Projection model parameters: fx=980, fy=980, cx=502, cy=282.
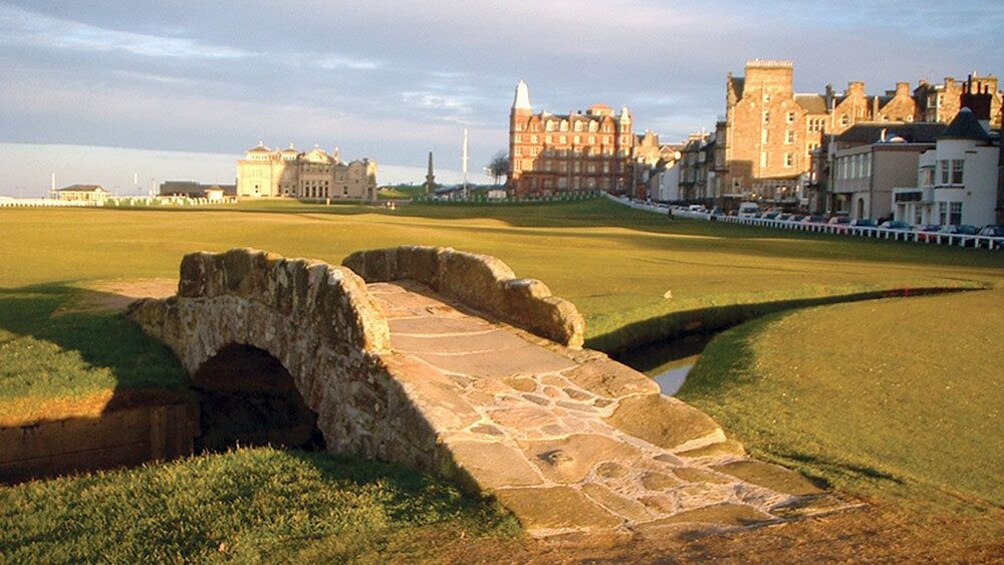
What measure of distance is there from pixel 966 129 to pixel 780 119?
157 ft

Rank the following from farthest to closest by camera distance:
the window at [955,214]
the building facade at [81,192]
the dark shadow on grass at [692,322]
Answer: the building facade at [81,192] → the window at [955,214] → the dark shadow on grass at [692,322]

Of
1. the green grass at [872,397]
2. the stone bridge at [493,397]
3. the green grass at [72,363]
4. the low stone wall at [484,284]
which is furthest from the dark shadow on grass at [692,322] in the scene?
the green grass at [72,363]

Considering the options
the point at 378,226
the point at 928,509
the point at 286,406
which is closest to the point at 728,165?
the point at 378,226

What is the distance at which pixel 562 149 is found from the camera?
184 metres

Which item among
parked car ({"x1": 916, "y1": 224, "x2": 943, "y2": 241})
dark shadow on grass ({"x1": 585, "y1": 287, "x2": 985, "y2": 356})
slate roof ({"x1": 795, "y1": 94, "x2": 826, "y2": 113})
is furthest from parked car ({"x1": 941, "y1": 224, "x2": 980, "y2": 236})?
slate roof ({"x1": 795, "y1": 94, "x2": 826, "y2": 113})

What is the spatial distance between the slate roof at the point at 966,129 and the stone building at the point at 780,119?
4442 centimetres

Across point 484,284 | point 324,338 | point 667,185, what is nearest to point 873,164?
point 484,284

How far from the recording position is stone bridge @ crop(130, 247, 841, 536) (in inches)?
289

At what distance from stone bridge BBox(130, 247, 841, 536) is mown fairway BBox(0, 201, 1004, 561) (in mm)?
514

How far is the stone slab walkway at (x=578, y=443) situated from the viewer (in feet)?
23.4

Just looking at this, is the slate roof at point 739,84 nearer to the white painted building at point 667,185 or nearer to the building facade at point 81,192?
the white painted building at point 667,185

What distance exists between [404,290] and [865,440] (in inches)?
252

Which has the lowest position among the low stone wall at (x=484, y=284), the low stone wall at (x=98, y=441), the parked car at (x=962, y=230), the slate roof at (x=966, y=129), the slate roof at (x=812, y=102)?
the low stone wall at (x=98, y=441)

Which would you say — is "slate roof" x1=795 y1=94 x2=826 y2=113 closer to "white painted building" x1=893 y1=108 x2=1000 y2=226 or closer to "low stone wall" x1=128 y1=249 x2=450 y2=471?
"white painted building" x1=893 y1=108 x2=1000 y2=226
